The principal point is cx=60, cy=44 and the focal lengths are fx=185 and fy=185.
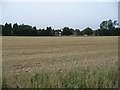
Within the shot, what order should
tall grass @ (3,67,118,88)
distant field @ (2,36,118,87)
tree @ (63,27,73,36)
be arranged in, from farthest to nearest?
tree @ (63,27,73,36) < distant field @ (2,36,118,87) < tall grass @ (3,67,118,88)

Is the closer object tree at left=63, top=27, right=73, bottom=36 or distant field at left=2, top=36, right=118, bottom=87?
distant field at left=2, top=36, right=118, bottom=87

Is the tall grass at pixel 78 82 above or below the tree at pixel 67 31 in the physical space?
below

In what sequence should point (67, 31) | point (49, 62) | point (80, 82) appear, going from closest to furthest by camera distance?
point (80, 82) < point (49, 62) < point (67, 31)

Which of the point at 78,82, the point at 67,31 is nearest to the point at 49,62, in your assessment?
the point at 78,82

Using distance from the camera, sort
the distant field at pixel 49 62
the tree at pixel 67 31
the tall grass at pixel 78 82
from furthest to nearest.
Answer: the tree at pixel 67 31 < the distant field at pixel 49 62 < the tall grass at pixel 78 82

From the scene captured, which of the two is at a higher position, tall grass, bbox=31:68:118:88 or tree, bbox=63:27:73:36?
tree, bbox=63:27:73:36

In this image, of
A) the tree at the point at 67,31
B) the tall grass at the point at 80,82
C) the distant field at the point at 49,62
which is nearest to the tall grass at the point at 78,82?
the tall grass at the point at 80,82

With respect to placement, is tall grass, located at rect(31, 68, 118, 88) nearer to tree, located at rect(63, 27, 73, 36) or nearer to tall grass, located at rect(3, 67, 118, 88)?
tall grass, located at rect(3, 67, 118, 88)

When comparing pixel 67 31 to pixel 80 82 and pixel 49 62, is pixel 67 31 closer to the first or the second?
pixel 49 62

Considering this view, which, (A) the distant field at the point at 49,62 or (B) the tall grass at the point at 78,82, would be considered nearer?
(B) the tall grass at the point at 78,82

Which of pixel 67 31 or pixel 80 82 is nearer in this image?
pixel 80 82

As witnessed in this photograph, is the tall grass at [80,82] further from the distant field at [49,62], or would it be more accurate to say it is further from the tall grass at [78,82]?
the distant field at [49,62]

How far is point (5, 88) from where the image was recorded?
4.37 metres

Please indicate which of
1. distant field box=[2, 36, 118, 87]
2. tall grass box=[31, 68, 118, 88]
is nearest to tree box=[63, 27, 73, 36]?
distant field box=[2, 36, 118, 87]
